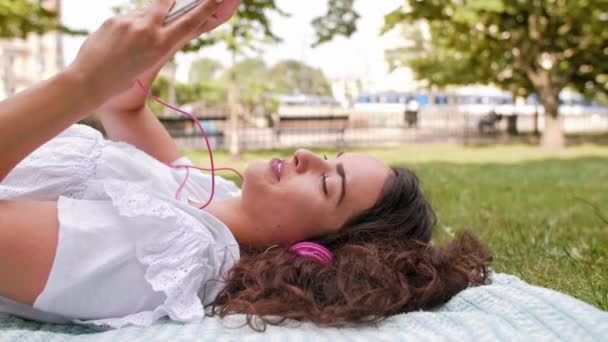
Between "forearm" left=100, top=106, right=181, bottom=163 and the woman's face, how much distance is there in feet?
2.60

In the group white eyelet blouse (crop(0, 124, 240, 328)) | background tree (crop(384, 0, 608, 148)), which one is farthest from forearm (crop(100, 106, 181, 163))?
background tree (crop(384, 0, 608, 148))

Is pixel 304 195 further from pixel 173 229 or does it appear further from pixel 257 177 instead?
pixel 173 229

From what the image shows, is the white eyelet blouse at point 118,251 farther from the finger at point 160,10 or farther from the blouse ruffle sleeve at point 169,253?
the finger at point 160,10

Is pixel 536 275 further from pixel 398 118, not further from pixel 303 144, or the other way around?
pixel 398 118

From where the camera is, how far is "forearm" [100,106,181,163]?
301cm

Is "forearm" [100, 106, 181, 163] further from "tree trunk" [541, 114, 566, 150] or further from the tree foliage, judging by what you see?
"tree trunk" [541, 114, 566, 150]

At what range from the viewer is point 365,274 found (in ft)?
7.20

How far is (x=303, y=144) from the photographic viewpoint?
20.1 meters

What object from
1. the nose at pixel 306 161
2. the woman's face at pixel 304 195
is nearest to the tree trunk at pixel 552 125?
the woman's face at pixel 304 195

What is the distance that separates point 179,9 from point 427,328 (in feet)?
3.68

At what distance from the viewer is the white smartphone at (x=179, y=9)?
1.78 meters

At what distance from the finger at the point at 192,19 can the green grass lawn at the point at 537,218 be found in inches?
66.4

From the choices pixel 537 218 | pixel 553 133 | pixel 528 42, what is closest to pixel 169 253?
pixel 537 218

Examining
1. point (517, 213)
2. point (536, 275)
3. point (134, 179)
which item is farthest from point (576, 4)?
point (134, 179)
